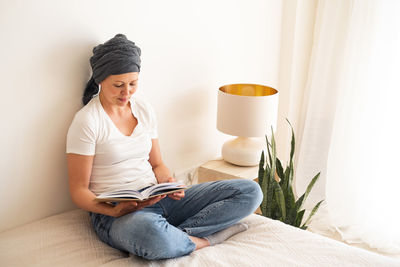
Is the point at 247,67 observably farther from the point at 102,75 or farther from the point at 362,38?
the point at 102,75

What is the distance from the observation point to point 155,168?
2094 millimetres

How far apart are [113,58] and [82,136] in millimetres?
344

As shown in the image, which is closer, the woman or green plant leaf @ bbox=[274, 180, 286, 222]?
the woman

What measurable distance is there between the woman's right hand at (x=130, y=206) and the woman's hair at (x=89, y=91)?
50 centimetres

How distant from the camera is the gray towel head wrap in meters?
1.74

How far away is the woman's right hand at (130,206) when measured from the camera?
1667mm

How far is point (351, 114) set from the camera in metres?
2.86

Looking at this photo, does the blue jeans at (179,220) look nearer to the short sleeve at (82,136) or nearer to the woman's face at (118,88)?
the short sleeve at (82,136)

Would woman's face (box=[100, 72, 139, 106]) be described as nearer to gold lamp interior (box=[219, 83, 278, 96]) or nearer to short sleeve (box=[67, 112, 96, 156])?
short sleeve (box=[67, 112, 96, 156])

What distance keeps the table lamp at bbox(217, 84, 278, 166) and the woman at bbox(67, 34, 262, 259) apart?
1.78 feet

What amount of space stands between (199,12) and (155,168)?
3.12 feet

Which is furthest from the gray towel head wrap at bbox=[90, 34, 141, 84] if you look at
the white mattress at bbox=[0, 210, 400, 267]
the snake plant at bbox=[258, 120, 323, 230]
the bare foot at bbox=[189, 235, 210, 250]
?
the snake plant at bbox=[258, 120, 323, 230]

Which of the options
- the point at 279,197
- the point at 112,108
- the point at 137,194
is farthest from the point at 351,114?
the point at 137,194

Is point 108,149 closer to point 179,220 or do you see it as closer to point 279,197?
point 179,220
